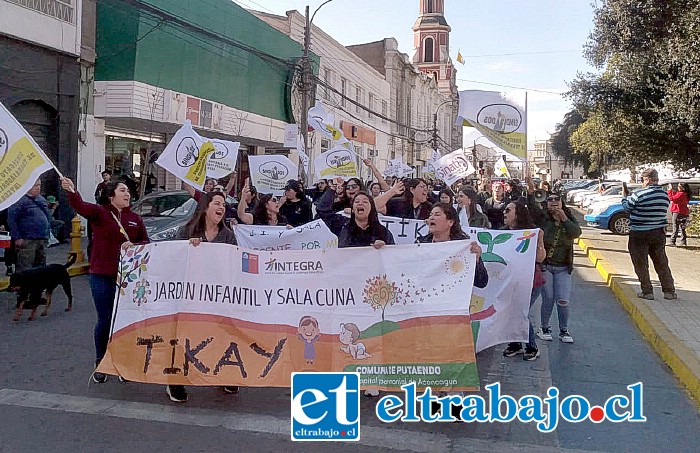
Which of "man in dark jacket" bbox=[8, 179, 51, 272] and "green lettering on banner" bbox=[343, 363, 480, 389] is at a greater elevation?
"man in dark jacket" bbox=[8, 179, 51, 272]

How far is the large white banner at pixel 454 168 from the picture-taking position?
51.4 feet

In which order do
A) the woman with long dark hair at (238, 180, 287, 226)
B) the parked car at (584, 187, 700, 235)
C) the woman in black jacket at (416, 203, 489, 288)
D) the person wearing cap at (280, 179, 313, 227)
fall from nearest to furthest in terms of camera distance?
the woman in black jacket at (416, 203, 489, 288)
the woman with long dark hair at (238, 180, 287, 226)
the person wearing cap at (280, 179, 313, 227)
the parked car at (584, 187, 700, 235)

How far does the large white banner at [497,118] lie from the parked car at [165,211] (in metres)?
4.70

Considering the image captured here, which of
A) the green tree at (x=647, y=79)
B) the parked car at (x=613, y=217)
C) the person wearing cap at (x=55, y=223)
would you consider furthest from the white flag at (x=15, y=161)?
the parked car at (x=613, y=217)

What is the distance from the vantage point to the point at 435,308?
530cm

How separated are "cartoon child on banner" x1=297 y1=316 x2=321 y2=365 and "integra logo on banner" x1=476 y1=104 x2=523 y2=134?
8608 millimetres

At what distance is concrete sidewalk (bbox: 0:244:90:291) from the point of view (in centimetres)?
1095

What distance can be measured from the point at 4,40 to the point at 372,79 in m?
28.8

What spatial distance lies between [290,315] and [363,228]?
1.07 meters

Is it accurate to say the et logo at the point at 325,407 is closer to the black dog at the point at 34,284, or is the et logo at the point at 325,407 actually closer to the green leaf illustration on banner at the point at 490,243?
the green leaf illustration on banner at the point at 490,243

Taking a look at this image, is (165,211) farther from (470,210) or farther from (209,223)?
(209,223)

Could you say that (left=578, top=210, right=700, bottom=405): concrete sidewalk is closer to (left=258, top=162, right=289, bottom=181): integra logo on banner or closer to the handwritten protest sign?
the handwritten protest sign

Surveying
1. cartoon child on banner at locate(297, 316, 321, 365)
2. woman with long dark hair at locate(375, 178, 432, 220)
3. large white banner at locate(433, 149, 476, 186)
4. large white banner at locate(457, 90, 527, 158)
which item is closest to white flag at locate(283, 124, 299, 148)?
large white banner at locate(433, 149, 476, 186)

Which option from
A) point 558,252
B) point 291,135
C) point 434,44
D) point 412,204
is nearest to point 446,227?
point 558,252
